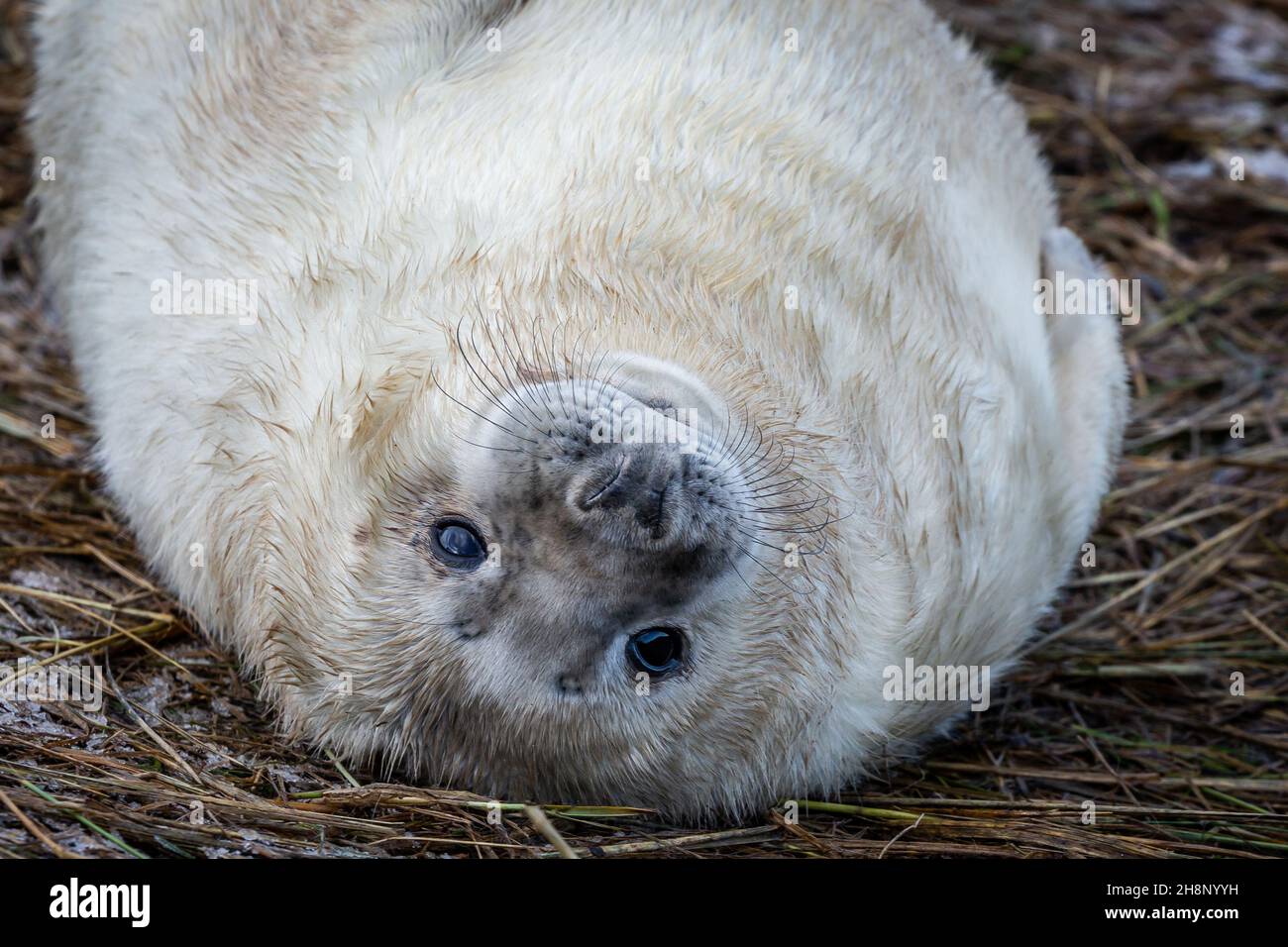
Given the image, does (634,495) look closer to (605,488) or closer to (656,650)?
(605,488)

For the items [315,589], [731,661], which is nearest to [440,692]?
[315,589]

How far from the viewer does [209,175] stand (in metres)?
3.11

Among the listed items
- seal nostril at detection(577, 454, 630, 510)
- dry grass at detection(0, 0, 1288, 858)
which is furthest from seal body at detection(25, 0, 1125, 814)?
dry grass at detection(0, 0, 1288, 858)

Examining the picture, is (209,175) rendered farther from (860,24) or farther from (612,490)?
(860,24)

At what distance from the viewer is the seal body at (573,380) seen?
2.56m

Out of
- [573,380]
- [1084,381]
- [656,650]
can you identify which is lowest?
[656,650]

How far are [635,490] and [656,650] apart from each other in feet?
1.38

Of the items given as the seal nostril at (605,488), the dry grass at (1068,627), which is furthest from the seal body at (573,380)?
the dry grass at (1068,627)

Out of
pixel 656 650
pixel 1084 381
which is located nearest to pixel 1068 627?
Answer: pixel 1084 381

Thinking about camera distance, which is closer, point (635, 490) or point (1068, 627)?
point (635, 490)

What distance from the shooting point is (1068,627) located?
371 cm

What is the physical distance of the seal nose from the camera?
234cm

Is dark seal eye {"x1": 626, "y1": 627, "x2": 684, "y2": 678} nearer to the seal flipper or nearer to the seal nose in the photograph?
the seal nose
